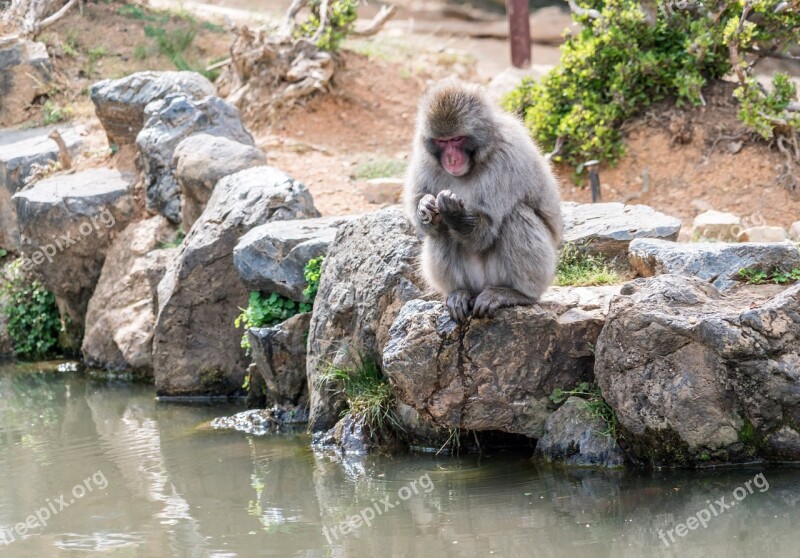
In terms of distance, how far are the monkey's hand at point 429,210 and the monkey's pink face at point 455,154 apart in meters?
0.24

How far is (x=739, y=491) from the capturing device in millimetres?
5898

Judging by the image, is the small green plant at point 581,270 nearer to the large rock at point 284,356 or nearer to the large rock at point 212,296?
the large rock at point 284,356

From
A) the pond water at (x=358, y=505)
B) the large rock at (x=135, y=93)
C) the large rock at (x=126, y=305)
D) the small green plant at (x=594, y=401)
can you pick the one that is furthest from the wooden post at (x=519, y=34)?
the small green plant at (x=594, y=401)

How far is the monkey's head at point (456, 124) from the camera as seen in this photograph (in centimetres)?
614

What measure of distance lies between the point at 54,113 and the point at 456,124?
30.9 feet

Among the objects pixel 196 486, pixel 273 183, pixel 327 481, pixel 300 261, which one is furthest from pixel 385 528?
pixel 273 183

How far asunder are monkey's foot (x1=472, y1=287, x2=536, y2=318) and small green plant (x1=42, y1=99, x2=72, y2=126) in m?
9.41

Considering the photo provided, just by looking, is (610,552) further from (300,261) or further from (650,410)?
(300,261)

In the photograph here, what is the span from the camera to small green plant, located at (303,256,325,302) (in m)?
8.34

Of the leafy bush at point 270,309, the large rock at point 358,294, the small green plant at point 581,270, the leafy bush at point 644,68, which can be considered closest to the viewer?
the large rock at point 358,294

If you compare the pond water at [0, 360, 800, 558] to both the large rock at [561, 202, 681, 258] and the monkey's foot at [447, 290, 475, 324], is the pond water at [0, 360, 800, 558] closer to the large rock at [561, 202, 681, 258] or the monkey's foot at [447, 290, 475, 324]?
the monkey's foot at [447, 290, 475, 324]

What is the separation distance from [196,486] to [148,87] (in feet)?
21.4

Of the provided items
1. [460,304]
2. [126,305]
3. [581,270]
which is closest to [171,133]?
[126,305]

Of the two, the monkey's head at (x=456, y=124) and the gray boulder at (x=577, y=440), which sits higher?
the monkey's head at (x=456, y=124)
